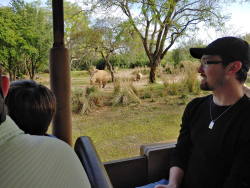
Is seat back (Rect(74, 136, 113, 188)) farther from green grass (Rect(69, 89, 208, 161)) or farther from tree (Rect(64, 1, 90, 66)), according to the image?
tree (Rect(64, 1, 90, 66))

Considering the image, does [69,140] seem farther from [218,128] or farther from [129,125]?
[129,125]

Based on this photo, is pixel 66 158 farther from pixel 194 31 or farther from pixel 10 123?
pixel 194 31

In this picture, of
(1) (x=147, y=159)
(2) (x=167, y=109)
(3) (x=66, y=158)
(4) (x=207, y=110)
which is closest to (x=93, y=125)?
(2) (x=167, y=109)

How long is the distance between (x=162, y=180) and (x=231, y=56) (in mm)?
753

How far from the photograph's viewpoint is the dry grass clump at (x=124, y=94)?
14.9 ft

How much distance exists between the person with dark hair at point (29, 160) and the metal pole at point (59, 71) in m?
0.61

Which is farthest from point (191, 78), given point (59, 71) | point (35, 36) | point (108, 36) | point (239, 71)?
point (59, 71)

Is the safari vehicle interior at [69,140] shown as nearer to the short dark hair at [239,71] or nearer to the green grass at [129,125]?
the short dark hair at [239,71]

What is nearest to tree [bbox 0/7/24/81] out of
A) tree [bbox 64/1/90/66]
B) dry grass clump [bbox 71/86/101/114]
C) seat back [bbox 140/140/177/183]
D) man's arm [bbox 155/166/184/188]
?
tree [bbox 64/1/90/66]

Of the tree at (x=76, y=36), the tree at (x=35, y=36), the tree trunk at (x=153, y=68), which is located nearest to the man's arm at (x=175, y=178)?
the tree at (x=35, y=36)

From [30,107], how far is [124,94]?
3.99 metres

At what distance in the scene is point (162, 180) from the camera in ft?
3.65

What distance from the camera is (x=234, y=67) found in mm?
940

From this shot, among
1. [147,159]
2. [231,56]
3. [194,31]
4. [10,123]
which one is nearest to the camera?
[10,123]
